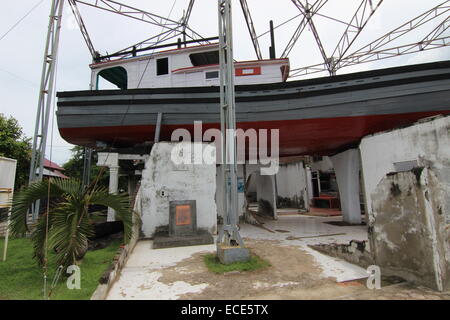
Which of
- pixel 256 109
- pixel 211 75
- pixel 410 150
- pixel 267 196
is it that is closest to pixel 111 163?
pixel 211 75

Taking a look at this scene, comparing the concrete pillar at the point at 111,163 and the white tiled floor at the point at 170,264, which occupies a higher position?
the concrete pillar at the point at 111,163

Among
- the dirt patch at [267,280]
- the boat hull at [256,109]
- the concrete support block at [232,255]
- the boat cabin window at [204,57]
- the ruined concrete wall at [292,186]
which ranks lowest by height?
the dirt patch at [267,280]

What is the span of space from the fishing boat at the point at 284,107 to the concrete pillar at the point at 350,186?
97cm

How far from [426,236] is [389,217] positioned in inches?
23.7

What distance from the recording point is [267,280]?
4.04m

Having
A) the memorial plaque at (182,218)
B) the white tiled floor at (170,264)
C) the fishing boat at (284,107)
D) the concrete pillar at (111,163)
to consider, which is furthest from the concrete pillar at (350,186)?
the concrete pillar at (111,163)

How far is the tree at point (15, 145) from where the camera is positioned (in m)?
12.0

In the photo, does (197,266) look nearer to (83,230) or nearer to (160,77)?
(83,230)

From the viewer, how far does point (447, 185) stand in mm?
5734

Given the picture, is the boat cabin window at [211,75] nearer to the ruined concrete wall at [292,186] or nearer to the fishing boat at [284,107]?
the fishing boat at [284,107]

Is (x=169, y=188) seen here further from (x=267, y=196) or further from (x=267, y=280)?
(x=267, y=196)

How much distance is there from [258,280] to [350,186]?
782 cm

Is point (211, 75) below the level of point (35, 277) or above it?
above
